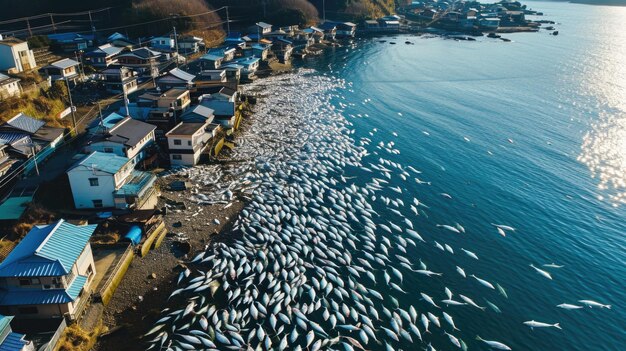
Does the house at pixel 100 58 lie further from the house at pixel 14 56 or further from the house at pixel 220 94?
the house at pixel 220 94

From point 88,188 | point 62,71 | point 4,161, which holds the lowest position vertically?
point 88,188

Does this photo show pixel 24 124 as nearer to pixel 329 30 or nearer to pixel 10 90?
pixel 10 90

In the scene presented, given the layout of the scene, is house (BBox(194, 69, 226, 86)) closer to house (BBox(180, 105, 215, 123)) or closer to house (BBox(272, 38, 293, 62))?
house (BBox(180, 105, 215, 123))

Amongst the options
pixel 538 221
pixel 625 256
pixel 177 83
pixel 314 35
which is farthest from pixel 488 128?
pixel 314 35

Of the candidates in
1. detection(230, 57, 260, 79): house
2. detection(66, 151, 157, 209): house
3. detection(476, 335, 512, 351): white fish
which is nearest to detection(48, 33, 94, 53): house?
detection(230, 57, 260, 79): house

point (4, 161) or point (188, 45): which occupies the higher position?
point (188, 45)

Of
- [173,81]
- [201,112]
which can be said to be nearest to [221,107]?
[201,112]
